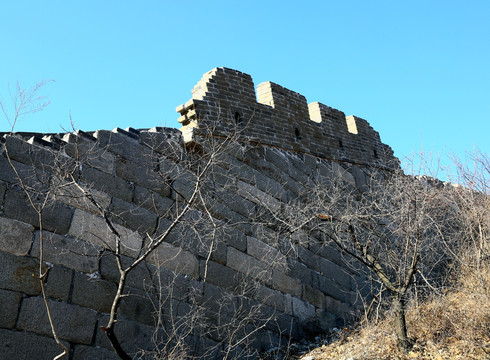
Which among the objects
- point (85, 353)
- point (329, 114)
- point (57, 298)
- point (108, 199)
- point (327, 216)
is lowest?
point (85, 353)

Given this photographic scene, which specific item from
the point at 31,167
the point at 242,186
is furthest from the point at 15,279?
the point at 242,186

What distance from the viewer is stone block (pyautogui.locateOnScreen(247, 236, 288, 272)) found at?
23.1 ft

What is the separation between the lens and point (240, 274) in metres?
6.66

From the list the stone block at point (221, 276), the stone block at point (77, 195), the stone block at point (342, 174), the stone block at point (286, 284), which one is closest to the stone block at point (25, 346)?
the stone block at point (77, 195)

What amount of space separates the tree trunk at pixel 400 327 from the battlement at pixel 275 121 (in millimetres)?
2938

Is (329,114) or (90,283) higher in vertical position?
(329,114)

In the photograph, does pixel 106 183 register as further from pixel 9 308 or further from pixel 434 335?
pixel 434 335

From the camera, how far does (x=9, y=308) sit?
450cm

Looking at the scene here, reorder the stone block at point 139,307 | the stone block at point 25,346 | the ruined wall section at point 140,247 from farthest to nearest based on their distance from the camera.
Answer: the stone block at point 139,307 → the ruined wall section at point 140,247 → the stone block at point 25,346

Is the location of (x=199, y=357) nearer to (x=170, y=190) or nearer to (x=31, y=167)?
(x=170, y=190)

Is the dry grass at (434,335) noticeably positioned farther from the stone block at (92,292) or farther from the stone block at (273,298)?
the stone block at (92,292)

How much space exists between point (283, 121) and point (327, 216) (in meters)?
2.07

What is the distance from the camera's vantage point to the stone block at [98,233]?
5277mm

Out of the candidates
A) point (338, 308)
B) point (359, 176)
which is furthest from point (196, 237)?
point (359, 176)
